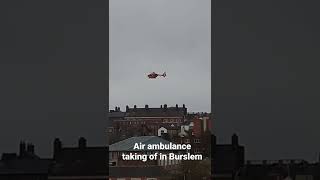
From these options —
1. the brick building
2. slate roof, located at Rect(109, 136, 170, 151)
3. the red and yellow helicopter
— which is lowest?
slate roof, located at Rect(109, 136, 170, 151)

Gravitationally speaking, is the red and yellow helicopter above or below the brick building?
above

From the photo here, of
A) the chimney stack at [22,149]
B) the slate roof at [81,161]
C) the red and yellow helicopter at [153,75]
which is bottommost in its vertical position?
the slate roof at [81,161]

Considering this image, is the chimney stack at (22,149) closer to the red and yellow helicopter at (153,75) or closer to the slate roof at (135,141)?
the slate roof at (135,141)

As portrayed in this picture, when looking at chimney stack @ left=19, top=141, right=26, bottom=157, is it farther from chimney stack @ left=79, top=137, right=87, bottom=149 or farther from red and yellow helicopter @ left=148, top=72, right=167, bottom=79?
red and yellow helicopter @ left=148, top=72, right=167, bottom=79

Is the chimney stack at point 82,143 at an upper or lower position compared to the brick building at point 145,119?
lower

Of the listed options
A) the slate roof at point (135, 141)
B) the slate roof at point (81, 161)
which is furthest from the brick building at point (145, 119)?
the slate roof at point (81, 161)

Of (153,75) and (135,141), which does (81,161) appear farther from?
(153,75)

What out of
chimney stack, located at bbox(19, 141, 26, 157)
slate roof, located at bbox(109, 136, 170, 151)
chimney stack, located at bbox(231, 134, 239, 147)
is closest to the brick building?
slate roof, located at bbox(109, 136, 170, 151)

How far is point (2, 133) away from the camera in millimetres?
5137

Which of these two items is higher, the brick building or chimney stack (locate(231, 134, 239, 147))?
the brick building

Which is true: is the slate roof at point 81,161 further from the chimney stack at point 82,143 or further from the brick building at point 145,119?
the brick building at point 145,119

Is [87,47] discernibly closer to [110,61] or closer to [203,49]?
[110,61]

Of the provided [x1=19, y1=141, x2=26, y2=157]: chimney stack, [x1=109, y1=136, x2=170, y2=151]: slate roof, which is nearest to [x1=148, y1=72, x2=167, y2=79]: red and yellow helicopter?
[x1=109, y1=136, x2=170, y2=151]: slate roof

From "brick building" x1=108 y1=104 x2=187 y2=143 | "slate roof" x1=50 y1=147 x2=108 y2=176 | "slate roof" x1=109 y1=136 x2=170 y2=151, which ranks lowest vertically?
"slate roof" x1=50 y1=147 x2=108 y2=176
